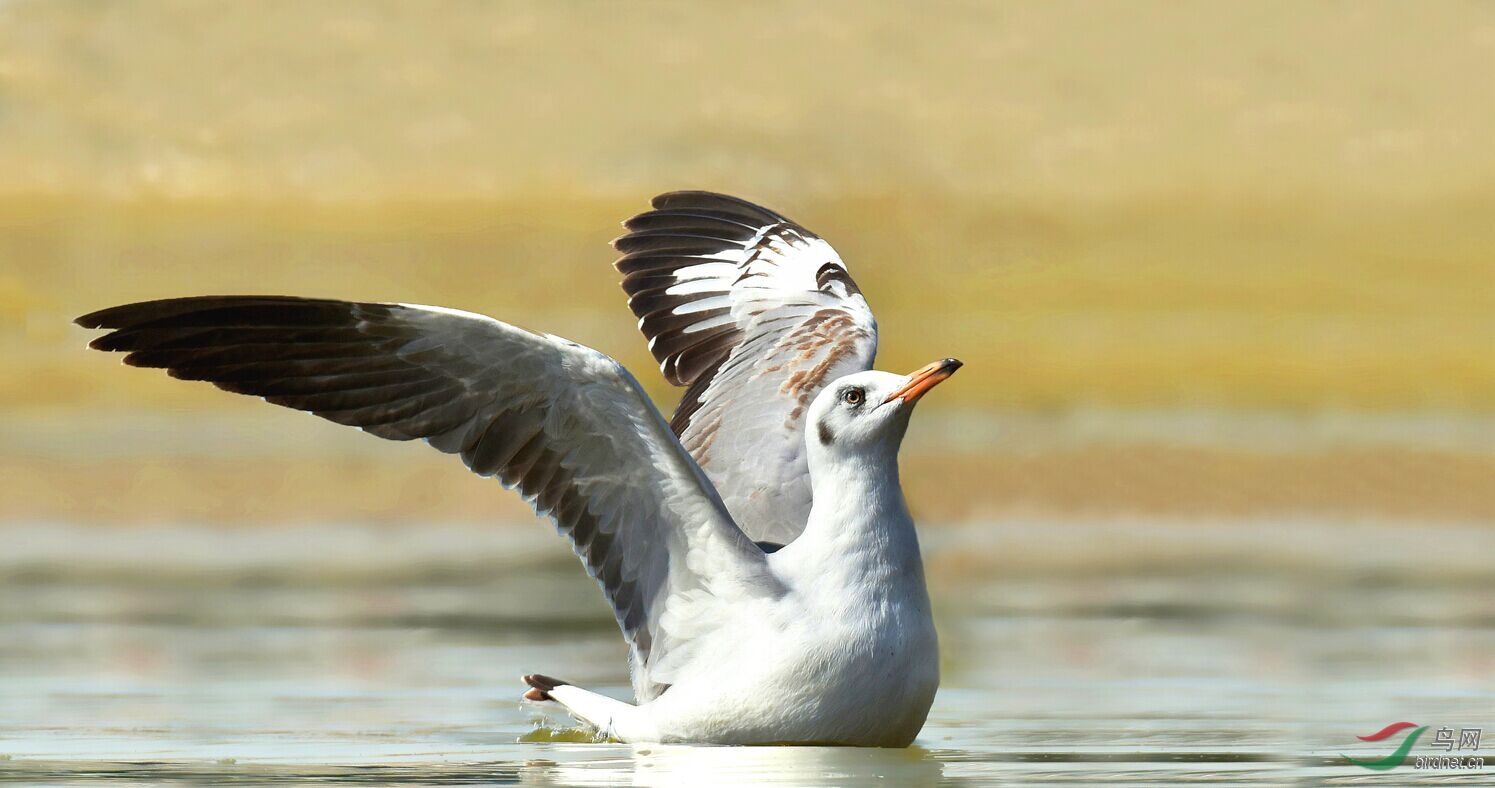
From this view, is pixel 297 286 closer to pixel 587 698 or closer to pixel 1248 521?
pixel 1248 521

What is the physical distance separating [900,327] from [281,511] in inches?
762

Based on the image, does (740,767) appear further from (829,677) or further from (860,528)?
(860,528)

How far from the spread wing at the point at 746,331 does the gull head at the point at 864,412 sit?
1.54m

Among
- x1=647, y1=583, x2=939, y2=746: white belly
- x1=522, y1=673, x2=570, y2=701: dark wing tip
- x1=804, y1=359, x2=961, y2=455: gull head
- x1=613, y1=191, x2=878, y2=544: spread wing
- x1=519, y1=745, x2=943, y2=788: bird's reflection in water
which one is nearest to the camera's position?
x1=519, y1=745, x2=943, y2=788: bird's reflection in water

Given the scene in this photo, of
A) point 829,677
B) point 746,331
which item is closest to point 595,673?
point 746,331

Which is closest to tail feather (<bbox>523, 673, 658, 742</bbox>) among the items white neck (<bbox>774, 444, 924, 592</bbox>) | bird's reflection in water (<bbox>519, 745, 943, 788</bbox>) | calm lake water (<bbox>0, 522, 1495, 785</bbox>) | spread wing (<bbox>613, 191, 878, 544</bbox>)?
calm lake water (<bbox>0, 522, 1495, 785</bbox>)

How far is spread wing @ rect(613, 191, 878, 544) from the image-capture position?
12336 millimetres

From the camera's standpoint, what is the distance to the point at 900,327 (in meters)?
44.1

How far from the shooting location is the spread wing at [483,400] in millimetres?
10398

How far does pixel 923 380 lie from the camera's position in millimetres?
10398

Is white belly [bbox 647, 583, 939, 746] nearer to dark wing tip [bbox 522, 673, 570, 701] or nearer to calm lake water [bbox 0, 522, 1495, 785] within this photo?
calm lake water [bbox 0, 522, 1495, 785]

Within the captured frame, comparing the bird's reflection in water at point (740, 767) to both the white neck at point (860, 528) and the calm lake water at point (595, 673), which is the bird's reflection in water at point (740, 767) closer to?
the calm lake water at point (595, 673)

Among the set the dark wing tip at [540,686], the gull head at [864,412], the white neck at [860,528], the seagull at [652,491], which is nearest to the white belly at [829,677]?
the seagull at [652,491]

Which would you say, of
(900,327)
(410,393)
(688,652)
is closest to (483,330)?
(410,393)
